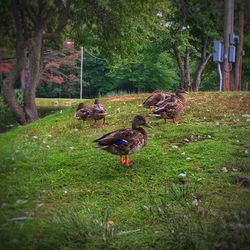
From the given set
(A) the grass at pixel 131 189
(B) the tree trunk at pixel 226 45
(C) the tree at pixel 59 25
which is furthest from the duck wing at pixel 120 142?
(B) the tree trunk at pixel 226 45

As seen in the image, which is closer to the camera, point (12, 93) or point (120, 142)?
point (120, 142)

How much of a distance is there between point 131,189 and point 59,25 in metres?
12.1

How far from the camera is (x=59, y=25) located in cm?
1781

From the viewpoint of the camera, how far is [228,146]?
8.67 metres

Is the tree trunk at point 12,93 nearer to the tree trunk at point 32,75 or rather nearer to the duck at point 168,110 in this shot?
the tree trunk at point 32,75

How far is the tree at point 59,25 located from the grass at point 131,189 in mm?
5314

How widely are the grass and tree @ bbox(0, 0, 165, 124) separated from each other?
5.31 metres

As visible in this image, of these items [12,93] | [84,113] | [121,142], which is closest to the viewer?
[121,142]

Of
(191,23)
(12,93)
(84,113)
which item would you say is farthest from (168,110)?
(191,23)

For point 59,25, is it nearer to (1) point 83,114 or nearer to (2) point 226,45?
(2) point 226,45

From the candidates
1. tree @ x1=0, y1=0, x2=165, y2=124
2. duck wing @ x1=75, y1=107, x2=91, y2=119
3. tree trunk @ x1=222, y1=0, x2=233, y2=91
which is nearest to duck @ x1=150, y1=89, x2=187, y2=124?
duck wing @ x1=75, y1=107, x2=91, y2=119

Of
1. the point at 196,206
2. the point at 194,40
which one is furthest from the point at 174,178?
the point at 194,40

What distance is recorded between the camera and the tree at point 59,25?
53.2 feet

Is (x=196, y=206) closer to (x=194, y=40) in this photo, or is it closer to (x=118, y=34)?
(x=118, y=34)
